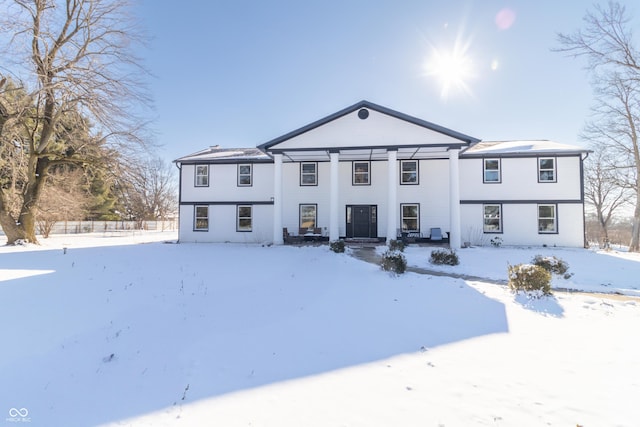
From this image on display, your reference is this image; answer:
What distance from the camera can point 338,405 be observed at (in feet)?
9.66

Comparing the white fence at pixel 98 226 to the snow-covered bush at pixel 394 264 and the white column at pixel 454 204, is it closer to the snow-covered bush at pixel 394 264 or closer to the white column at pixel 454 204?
the snow-covered bush at pixel 394 264

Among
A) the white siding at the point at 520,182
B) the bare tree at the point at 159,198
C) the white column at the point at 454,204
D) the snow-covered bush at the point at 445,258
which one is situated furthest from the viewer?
the bare tree at the point at 159,198

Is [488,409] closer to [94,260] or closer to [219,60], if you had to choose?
[94,260]

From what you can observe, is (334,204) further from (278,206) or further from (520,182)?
(520,182)

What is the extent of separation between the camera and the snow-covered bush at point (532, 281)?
21.0 ft

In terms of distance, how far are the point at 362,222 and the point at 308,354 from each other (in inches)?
534

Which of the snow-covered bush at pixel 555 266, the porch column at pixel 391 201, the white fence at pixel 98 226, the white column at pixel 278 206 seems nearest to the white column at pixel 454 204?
the porch column at pixel 391 201

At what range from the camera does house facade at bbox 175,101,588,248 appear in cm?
1472

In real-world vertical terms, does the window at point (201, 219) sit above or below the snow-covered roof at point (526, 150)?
below

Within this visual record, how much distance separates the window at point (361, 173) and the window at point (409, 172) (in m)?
1.87

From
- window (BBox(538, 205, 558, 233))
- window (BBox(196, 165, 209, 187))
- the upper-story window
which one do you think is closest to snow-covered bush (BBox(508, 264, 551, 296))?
window (BBox(538, 205, 558, 233))

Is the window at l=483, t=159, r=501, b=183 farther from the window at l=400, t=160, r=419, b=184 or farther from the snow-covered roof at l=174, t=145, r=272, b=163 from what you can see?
the snow-covered roof at l=174, t=145, r=272, b=163

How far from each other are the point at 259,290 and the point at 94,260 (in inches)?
285

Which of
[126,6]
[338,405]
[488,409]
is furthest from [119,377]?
[126,6]
